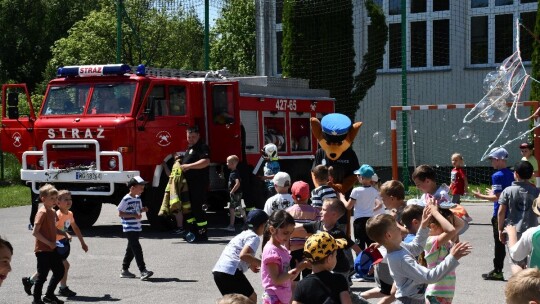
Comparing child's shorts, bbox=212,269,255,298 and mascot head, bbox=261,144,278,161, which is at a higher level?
mascot head, bbox=261,144,278,161

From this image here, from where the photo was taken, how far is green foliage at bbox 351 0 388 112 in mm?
27375

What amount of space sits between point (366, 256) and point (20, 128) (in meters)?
→ 11.7

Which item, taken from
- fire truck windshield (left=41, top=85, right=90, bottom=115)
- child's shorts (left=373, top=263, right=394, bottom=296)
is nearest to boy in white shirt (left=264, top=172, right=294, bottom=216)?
child's shorts (left=373, top=263, right=394, bottom=296)

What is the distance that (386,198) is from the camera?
8.40 metres

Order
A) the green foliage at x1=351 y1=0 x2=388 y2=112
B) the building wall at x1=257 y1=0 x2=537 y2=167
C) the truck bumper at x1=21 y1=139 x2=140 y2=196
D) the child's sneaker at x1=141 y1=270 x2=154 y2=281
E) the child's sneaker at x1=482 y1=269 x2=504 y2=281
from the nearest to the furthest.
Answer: the child's sneaker at x1=482 y1=269 x2=504 y2=281 < the child's sneaker at x1=141 y1=270 x2=154 y2=281 < the truck bumper at x1=21 y1=139 x2=140 y2=196 < the green foliage at x1=351 y1=0 x2=388 y2=112 < the building wall at x1=257 y1=0 x2=537 y2=167

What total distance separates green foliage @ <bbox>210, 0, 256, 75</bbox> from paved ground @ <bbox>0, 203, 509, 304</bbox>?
110 ft

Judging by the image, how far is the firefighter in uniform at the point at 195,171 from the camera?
1561 centimetres

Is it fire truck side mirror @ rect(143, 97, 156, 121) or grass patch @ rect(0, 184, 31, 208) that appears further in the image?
grass patch @ rect(0, 184, 31, 208)

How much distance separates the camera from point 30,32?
183 feet

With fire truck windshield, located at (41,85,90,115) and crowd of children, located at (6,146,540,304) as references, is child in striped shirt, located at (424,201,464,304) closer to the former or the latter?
crowd of children, located at (6,146,540,304)

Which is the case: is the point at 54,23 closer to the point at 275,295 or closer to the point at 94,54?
the point at 94,54

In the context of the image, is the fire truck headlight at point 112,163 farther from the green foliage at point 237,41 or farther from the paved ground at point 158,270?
the green foliage at point 237,41

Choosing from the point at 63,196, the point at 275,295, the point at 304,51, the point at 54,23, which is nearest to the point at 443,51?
the point at 304,51

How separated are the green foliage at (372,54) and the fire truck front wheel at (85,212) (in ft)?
39.5
